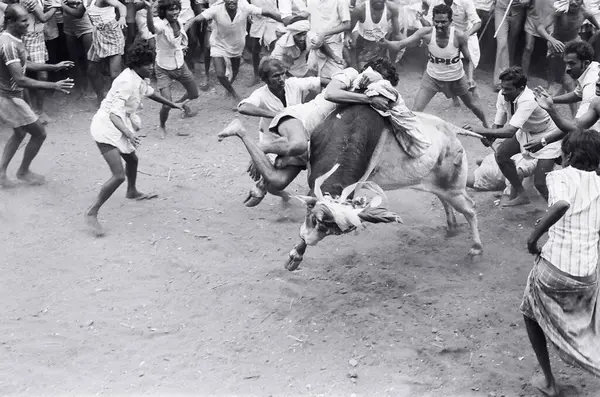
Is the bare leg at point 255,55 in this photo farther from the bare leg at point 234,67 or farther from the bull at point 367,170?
the bull at point 367,170

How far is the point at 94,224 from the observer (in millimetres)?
8344

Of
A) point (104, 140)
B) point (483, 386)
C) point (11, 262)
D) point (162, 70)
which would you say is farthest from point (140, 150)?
point (483, 386)

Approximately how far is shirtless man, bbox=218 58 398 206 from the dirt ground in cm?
116

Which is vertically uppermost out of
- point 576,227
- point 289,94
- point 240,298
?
point 576,227

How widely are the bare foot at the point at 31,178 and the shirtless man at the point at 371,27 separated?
456 cm

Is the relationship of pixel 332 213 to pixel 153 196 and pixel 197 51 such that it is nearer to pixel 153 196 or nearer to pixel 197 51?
pixel 153 196

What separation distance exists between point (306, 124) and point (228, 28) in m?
4.91

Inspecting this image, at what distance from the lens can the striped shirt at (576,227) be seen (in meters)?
5.37

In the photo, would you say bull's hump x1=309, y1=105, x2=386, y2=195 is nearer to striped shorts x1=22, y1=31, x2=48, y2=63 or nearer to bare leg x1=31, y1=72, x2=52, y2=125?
striped shorts x1=22, y1=31, x2=48, y2=63

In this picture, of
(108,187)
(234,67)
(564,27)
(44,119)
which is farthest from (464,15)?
(44,119)

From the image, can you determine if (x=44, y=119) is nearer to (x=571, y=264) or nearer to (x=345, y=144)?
(x=345, y=144)

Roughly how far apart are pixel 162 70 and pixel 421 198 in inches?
158

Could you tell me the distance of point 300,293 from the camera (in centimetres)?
726

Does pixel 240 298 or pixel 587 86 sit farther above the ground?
pixel 587 86
